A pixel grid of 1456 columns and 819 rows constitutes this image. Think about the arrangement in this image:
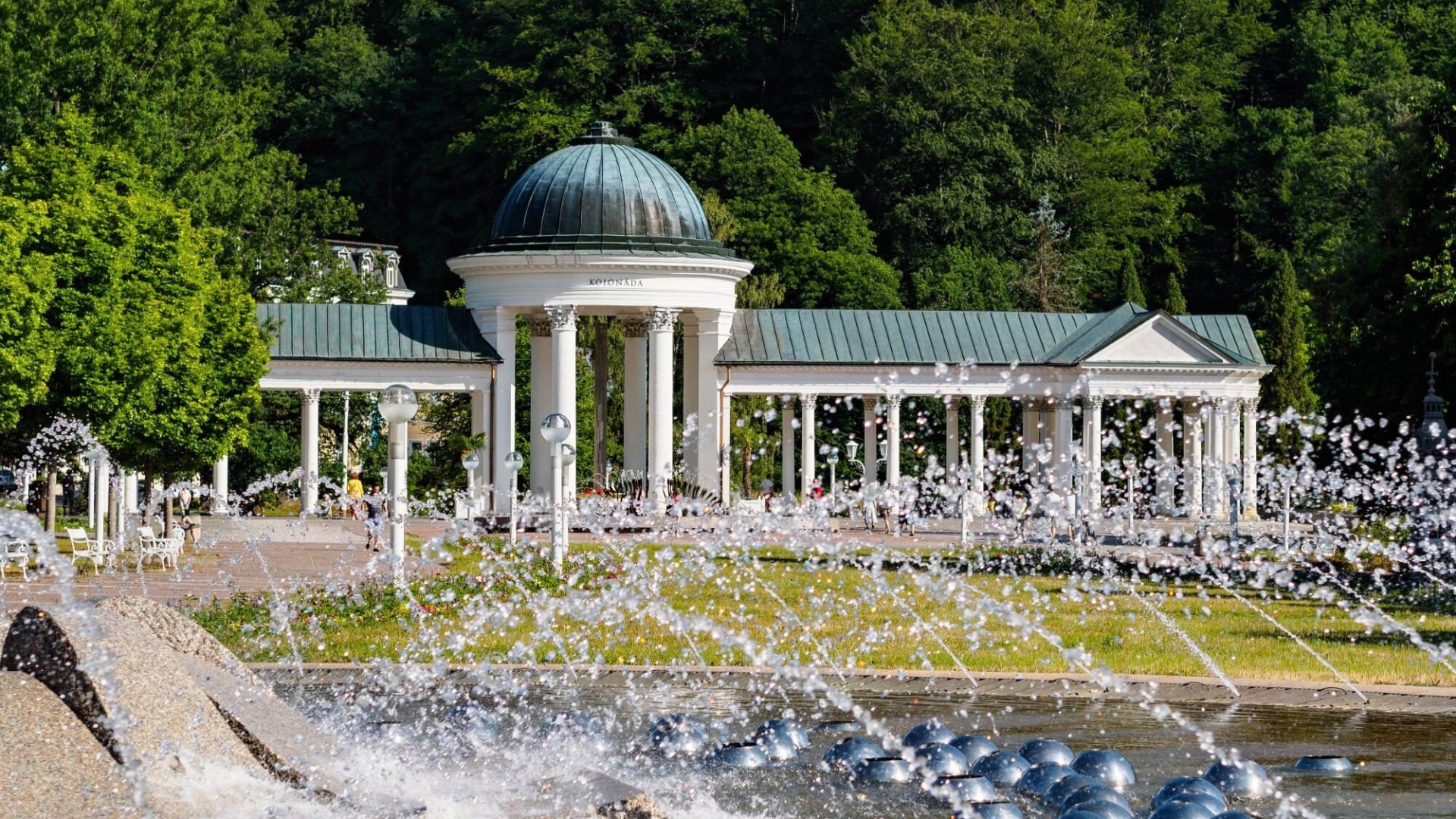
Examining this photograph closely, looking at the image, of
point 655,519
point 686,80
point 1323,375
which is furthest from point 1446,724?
point 686,80

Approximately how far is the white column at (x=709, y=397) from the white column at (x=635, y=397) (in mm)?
1319

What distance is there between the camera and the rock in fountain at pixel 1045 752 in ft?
51.9

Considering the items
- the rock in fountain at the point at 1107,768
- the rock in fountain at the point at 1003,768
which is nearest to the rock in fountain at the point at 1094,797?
the rock in fountain at the point at 1107,768

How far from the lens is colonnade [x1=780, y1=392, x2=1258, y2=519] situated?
6222 cm

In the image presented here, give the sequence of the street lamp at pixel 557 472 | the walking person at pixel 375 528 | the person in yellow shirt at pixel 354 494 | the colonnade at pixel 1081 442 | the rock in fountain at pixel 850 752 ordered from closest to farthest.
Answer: the rock in fountain at pixel 850 752
the street lamp at pixel 557 472
the walking person at pixel 375 528
the person in yellow shirt at pixel 354 494
the colonnade at pixel 1081 442

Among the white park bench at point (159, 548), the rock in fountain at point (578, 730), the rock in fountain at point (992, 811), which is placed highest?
the white park bench at point (159, 548)

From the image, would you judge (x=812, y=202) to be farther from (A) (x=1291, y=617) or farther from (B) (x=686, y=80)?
(A) (x=1291, y=617)

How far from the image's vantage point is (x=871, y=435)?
67.0 m

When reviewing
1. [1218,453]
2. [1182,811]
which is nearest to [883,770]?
[1182,811]

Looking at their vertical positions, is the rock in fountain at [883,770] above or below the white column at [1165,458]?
below

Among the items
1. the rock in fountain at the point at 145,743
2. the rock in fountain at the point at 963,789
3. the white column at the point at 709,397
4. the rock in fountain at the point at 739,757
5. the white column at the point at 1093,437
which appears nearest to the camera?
the rock in fountain at the point at 145,743

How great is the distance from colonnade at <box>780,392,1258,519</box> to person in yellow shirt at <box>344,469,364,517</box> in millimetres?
12161

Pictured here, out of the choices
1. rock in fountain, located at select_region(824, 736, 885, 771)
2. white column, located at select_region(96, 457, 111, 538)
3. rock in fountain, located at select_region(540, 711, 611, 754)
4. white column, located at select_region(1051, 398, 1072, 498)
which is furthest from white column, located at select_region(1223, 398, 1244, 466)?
rock in fountain, located at select_region(824, 736, 885, 771)

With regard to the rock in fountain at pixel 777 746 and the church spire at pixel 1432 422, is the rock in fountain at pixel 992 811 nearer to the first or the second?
the rock in fountain at pixel 777 746
